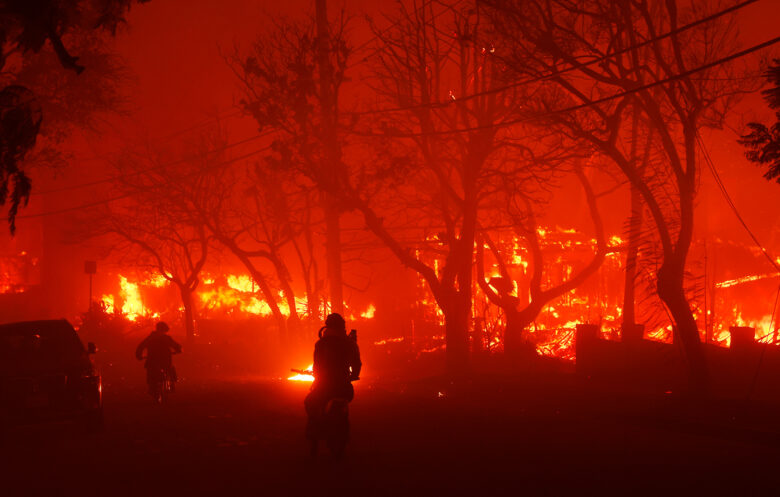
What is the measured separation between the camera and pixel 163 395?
19000mm

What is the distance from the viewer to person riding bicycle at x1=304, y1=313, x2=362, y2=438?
35.0 ft

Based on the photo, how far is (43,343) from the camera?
47.1 feet

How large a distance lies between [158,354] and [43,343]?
507 cm

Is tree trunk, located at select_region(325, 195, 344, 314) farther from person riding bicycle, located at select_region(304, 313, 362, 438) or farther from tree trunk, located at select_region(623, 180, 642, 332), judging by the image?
person riding bicycle, located at select_region(304, 313, 362, 438)

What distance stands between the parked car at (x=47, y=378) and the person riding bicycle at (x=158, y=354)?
4.49 meters

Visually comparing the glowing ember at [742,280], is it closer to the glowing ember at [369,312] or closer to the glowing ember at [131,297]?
the glowing ember at [369,312]

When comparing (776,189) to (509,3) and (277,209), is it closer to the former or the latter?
(277,209)

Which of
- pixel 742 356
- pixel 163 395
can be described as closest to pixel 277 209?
pixel 163 395

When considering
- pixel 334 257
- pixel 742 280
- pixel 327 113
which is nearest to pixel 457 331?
pixel 334 257

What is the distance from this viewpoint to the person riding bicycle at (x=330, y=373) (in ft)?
35.0

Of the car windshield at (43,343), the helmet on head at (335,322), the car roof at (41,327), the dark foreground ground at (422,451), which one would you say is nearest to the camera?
the dark foreground ground at (422,451)

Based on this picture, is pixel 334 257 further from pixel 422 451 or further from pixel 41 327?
pixel 422 451

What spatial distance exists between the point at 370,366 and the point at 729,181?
30950 millimetres

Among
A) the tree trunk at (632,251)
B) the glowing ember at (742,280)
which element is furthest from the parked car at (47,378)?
the glowing ember at (742,280)
